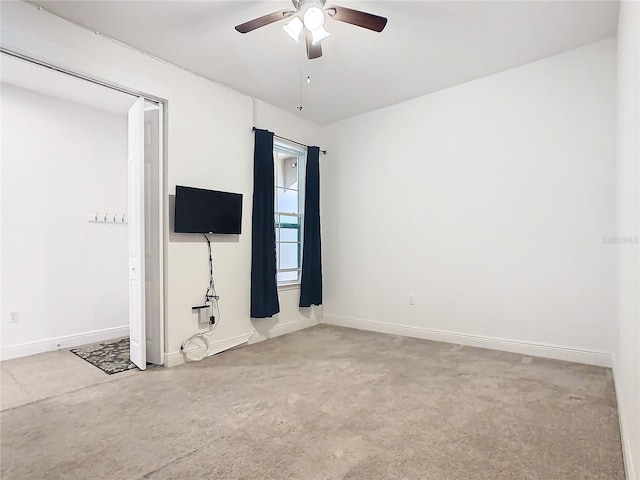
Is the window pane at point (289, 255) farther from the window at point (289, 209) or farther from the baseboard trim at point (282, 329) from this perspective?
the baseboard trim at point (282, 329)

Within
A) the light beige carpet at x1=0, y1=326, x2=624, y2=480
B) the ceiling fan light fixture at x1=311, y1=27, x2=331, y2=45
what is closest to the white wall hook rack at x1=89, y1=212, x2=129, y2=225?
the light beige carpet at x1=0, y1=326, x2=624, y2=480

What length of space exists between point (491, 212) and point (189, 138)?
3264 mm

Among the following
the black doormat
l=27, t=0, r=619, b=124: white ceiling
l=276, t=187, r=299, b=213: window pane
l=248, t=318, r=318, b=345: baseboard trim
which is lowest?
the black doormat

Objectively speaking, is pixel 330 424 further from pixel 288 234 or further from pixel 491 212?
pixel 288 234

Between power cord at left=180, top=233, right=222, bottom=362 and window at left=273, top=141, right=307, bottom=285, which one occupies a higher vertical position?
window at left=273, top=141, right=307, bottom=285

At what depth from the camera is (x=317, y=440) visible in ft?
6.72

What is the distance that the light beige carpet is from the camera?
5.88 feet

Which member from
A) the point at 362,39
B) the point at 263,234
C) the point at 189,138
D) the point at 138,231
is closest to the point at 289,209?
the point at 263,234

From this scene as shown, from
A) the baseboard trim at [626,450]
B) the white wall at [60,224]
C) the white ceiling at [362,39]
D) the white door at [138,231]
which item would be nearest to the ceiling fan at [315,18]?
the white ceiling at [362,39]

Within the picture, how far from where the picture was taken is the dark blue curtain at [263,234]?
4113mm

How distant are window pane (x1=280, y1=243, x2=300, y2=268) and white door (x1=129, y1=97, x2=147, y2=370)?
198cm

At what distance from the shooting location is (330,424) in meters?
2.23

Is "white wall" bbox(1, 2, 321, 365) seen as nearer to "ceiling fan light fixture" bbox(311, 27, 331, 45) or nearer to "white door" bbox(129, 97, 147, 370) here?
"white door" bbox(129, 97, 147, 370)

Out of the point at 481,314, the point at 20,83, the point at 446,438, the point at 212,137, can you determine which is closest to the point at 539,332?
the point at 481,314
